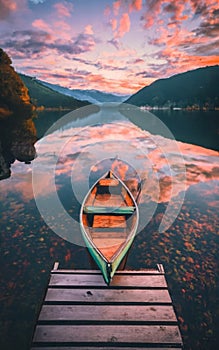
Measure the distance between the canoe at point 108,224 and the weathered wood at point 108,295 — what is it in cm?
48

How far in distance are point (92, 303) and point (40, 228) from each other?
698 cm

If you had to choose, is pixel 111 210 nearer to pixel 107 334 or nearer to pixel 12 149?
pixel 107 334

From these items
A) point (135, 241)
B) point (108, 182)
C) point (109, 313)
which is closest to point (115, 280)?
point (109, 313)

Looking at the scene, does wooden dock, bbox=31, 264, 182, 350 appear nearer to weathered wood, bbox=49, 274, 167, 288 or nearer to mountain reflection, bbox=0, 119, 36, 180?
weathered wood, bbox=49, 274, 167, 288

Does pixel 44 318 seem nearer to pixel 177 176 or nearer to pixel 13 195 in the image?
pixel 13 195

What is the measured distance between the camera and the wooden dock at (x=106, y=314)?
6023mm

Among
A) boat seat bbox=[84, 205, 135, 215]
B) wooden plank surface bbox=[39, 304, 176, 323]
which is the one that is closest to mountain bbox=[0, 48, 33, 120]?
boat seat bbox=[84, 205, 135, 215]

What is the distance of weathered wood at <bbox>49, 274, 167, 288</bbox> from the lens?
25.8 feet

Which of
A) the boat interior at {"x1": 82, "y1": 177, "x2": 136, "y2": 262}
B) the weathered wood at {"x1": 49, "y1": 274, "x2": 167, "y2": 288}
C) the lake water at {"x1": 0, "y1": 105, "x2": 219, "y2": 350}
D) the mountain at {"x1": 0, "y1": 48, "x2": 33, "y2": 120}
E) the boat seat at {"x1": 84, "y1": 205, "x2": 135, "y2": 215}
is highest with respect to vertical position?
the mountain at {"x1": 0, "y1": 48, "x2": 33, "y2": 120}

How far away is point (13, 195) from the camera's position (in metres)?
17.4

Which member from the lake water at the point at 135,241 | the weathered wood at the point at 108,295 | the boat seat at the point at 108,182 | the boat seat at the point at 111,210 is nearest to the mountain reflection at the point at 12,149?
the lake water at the point at 135,241

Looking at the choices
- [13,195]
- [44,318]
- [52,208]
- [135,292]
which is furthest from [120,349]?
[13,195]

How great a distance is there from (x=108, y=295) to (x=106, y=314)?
2.34ft

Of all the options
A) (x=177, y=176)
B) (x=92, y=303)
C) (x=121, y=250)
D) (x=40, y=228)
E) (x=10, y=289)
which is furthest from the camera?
(x=177, y=176)
